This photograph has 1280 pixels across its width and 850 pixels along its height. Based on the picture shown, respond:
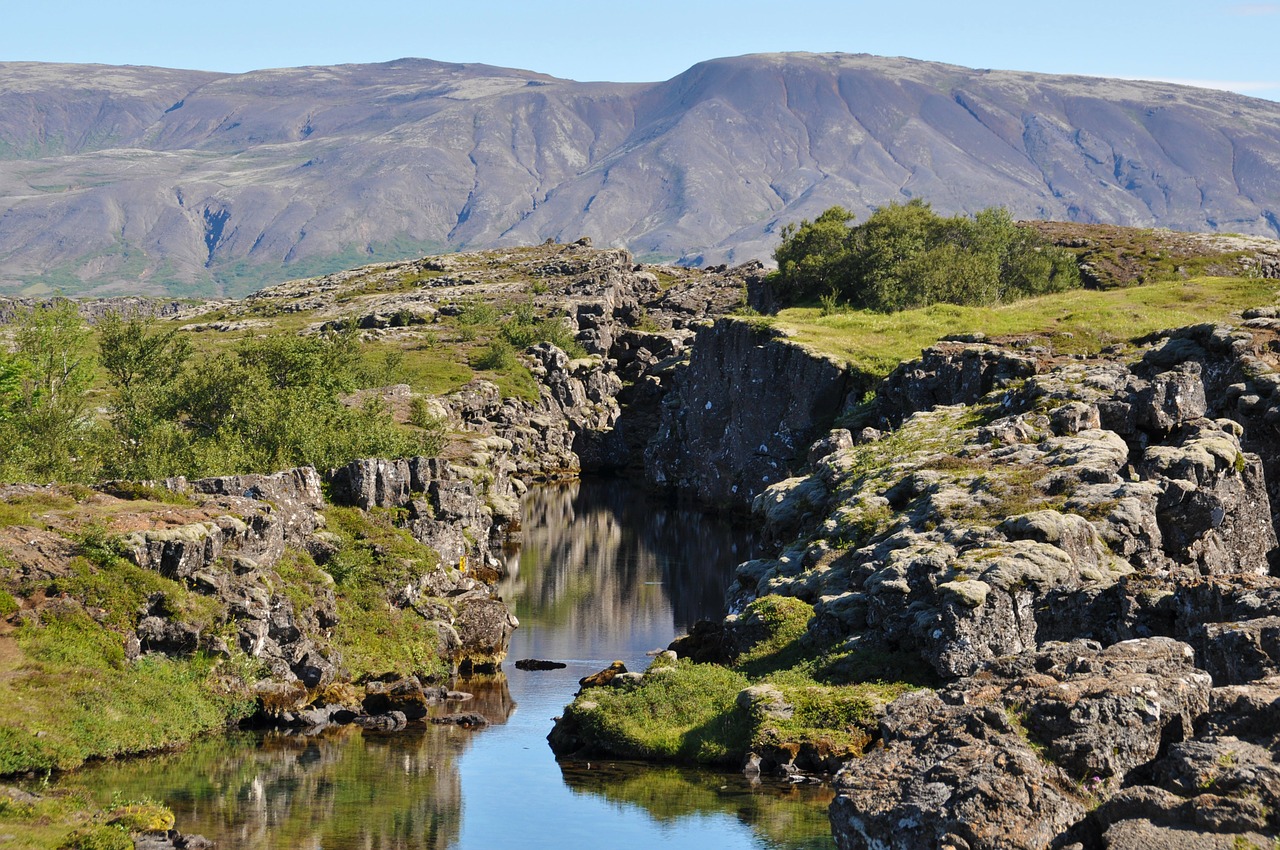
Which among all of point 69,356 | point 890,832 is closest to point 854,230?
point 69,356

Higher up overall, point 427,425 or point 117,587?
point 427,425

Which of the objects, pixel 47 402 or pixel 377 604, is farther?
pixel 47 402

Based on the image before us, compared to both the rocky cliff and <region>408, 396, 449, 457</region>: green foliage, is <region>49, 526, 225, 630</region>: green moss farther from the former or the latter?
<region>408, 396, 449, 457</region>: green foliage

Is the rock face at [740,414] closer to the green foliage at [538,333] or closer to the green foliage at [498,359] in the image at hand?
the green foliage at [498,359]

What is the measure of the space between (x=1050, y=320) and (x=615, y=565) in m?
38.0

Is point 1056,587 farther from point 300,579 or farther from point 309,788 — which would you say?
point 300,579

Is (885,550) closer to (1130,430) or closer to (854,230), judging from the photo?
(1130,430)

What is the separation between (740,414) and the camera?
133125mm

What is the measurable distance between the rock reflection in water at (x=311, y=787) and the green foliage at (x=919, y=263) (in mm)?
90883

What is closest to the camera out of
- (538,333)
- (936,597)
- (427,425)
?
(936,597)

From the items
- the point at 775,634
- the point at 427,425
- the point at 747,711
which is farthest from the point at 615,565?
the point at 747,711

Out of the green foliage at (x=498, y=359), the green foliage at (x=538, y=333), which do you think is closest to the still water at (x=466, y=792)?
the green foliage at (x=498, y=359)

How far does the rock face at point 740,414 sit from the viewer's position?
11712 centimetres

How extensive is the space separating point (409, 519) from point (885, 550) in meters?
30.3
